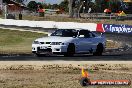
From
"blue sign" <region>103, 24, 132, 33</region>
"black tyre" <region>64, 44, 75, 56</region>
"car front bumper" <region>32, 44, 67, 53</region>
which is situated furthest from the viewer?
"blue sign" <region>103, 24, 132, 33</region>

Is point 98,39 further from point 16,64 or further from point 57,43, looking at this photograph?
point 16,64

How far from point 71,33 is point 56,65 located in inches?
216

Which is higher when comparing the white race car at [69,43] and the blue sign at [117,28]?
the white race car at [69,43]

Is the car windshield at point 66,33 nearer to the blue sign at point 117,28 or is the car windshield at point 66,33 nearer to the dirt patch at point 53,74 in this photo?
the dirt patch at point 53,74

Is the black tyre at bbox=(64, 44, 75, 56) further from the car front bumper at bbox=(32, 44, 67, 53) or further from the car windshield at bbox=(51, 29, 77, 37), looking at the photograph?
the car windshield at bbox=(51, 29, 77, 37)

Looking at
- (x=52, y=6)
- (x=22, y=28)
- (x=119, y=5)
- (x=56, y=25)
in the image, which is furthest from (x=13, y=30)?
(x=52, y=6)

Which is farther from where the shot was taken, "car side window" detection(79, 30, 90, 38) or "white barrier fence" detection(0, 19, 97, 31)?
"white barrier fence" detection(0, 19, 97, 31)

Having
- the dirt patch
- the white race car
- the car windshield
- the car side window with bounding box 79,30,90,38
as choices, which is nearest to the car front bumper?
the white race car

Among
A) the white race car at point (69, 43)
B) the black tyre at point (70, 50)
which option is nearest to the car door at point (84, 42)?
the white race car at point (69, 43)

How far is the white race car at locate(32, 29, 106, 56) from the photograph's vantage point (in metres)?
18.9

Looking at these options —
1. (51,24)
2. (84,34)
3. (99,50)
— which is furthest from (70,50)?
(51,24)

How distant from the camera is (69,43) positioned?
19.2 meters

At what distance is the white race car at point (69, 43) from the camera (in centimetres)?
1888

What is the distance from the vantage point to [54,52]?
1891 cm
